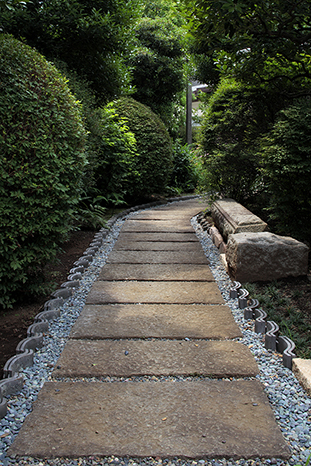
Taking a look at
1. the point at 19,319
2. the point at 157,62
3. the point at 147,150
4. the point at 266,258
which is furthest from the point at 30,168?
the point at 157,62

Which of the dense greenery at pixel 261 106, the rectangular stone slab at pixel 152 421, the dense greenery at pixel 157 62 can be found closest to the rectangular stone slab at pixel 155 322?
the rectangular stone slab at pixel 152 421

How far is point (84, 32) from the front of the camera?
17.7ft

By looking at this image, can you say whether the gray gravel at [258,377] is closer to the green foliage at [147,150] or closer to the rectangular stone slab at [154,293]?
the rectangular stone slab at [154,293]

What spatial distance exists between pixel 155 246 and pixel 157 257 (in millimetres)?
501

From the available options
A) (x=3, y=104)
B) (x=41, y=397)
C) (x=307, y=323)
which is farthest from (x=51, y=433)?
(x=3, y=104)

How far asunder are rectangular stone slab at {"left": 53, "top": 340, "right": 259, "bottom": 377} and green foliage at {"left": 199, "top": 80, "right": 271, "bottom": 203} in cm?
384

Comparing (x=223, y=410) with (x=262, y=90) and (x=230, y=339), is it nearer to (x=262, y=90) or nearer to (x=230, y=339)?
(x=230, y=339)

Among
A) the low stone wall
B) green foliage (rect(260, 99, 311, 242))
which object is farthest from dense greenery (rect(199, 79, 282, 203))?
the low stone wall

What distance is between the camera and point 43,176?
3086 mm

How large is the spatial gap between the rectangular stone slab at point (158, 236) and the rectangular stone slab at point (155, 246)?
0.35 feet

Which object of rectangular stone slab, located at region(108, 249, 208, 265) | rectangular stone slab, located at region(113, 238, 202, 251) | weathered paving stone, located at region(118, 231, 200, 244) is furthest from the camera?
weathered paving stone, located at region(118, 231, 200, 244)

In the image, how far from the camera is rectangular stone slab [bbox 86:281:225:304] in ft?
11.5

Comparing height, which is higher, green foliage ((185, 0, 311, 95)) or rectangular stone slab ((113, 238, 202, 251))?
green foliage ((185, 0, 311, 95))

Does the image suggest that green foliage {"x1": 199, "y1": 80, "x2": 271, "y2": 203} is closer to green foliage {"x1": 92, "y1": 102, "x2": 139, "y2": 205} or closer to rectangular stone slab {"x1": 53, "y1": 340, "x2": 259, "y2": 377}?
green foliage {"x1": 92, "y1": 102, "x2": 139, "y2": 205}
